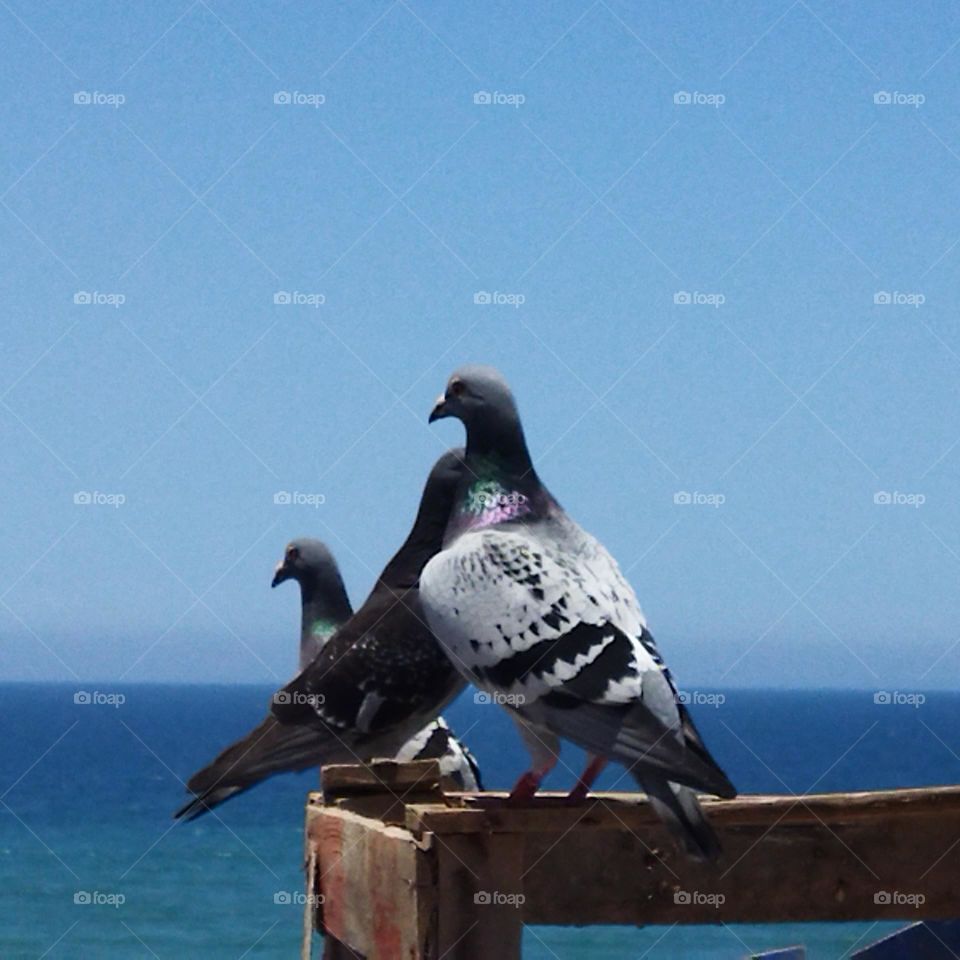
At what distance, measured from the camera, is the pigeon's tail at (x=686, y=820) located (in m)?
4.71

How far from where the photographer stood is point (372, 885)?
4.59 meters

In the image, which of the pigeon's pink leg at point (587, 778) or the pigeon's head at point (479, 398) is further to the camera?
the pigeon's head at point (479, 398)

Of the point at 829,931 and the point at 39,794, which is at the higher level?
the point at 39,794

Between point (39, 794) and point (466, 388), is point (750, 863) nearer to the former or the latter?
point (466, 388)

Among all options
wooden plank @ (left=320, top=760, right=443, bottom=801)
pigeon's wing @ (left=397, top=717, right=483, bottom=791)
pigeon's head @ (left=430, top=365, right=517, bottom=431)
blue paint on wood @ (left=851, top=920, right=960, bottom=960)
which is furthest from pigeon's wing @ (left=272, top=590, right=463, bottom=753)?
blue paint on wood @ (left=851, top=920, right=960, bottom=960)

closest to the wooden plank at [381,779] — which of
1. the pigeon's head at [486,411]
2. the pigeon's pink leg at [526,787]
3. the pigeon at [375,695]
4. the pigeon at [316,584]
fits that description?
the pigeon's pink leg at [526,787]

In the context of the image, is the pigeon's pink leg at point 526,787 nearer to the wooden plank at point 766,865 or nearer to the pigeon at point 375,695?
the wooden plank at point 766,865

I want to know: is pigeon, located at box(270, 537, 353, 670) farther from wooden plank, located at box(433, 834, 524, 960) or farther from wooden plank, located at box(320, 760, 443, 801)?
wooden plank, located at box(433, 834, 524, 960)

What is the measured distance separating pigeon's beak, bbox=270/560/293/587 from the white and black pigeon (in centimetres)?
382

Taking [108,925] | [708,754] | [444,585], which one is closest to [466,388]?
[444,585]

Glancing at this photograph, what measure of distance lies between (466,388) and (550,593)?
1142mm

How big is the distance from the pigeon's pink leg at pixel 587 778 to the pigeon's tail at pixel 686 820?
1.23 ft

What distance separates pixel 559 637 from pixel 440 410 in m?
1.43

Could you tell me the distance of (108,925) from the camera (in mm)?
41188
